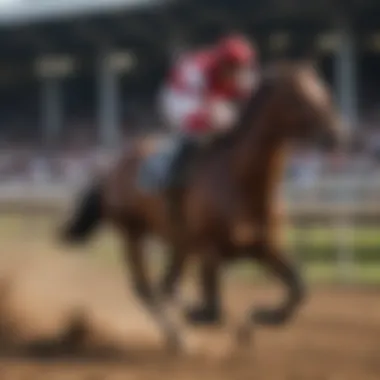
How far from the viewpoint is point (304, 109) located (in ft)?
15.4

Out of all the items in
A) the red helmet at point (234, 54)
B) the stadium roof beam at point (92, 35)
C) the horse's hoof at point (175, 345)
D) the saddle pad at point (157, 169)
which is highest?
the stadium roof beam at point (92, 35)

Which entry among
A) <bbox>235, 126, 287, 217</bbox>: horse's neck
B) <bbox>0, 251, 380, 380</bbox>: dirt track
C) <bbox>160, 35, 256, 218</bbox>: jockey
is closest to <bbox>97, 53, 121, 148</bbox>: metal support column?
<bbox>0, 251, 380, 380</bbox>: dirt track

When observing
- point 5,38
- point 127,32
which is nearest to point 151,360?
point 127,32

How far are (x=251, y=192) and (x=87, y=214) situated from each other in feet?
5.07

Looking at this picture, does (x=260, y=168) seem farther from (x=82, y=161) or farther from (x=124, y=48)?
(x=124, y=48)

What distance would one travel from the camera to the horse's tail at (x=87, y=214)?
5992 mm

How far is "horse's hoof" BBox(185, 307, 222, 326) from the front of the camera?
5055 mm

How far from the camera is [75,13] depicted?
20812 mm

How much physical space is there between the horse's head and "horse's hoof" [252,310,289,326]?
34.3 inches

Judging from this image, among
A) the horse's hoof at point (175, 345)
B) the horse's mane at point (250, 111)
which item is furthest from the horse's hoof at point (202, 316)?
the horse's mane at point (250, 111)

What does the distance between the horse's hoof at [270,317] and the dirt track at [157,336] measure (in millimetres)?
132

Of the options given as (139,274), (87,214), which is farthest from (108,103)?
(139,274)

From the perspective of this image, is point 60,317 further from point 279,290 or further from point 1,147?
point 1,147

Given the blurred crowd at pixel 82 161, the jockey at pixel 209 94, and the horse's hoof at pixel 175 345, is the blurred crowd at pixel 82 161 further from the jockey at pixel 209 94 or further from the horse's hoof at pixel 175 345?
the horse's hoof at pixel 175 345
